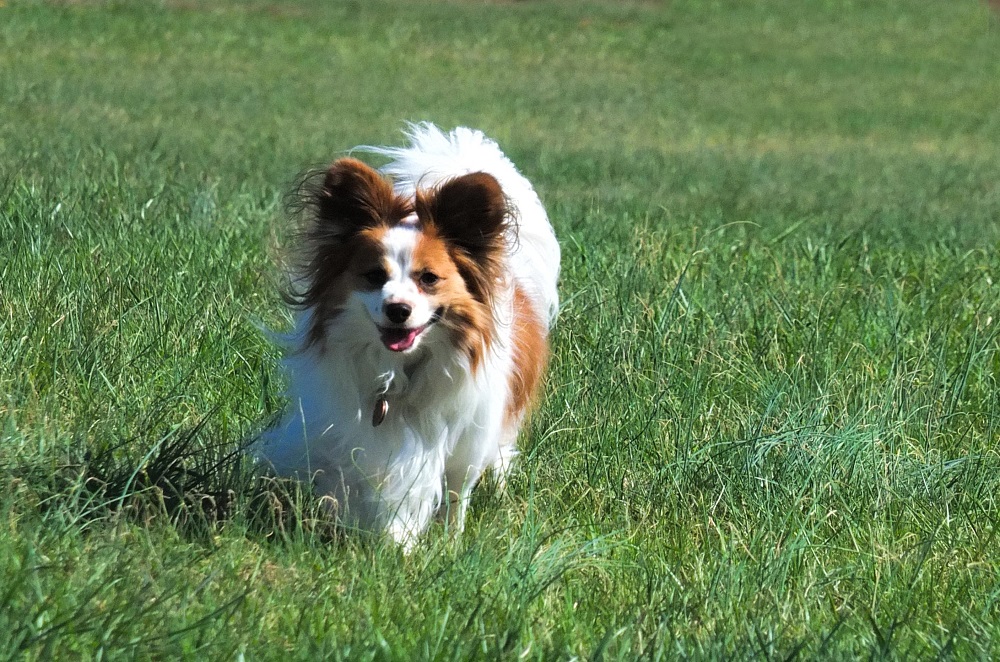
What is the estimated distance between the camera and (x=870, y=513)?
3770mm

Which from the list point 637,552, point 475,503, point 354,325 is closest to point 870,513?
point 637,552

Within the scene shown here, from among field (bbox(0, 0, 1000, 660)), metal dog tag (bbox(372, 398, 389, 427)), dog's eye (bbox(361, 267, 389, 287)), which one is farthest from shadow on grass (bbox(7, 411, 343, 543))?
dog's eye (bbox(361, 267, 389, 287))

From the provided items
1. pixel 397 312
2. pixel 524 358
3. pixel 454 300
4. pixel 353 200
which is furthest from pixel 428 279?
pixel 524 358

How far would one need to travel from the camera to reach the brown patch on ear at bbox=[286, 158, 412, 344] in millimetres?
3566

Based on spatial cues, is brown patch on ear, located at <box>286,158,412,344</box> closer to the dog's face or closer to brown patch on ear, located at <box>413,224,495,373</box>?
the dog's face

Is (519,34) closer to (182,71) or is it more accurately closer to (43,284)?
(182,71)

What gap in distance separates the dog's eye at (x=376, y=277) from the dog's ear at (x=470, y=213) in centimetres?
25

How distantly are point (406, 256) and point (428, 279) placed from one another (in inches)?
3.9

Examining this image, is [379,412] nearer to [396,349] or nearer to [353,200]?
[396,349]

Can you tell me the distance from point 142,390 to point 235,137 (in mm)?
10276

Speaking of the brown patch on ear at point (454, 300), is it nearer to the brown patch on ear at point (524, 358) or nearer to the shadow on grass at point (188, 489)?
the brown patch on ear at point (524, 358)

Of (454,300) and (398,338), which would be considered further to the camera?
(454,300)

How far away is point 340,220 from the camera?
362 cm

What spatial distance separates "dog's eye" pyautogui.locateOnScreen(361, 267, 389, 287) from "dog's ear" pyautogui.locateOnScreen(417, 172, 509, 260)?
25cm
